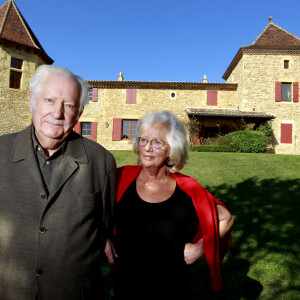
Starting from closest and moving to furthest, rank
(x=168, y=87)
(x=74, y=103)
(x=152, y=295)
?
1. (x=74, y=103)
2. (x=152, y=295)
3. (x=168, y=87)

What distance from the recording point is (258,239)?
3.66 meters

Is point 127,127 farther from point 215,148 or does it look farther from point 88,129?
point 215,148

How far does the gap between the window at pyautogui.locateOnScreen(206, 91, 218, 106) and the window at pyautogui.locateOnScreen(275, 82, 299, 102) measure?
4.09 metres

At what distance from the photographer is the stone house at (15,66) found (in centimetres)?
1418

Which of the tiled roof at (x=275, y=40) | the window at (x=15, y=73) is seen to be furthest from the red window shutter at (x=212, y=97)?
the window at (x=15, y=73)

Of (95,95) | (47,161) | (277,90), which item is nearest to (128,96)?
(95,95)

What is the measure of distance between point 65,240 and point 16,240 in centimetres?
26

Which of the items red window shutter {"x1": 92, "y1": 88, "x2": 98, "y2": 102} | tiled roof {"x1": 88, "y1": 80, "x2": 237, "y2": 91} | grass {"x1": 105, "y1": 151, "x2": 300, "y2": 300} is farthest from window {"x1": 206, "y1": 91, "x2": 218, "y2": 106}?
grass {"x1": 105, "y1": 151, "x2": 300, "y2": 300}

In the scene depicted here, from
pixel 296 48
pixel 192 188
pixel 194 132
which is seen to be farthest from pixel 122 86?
pixel 192 188

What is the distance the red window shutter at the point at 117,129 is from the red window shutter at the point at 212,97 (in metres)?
6.72

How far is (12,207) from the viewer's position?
1349 mm

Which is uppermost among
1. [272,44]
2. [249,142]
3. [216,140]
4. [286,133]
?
[272,44]

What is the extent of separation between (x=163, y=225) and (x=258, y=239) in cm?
256

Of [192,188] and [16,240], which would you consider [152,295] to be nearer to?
[192,188]
